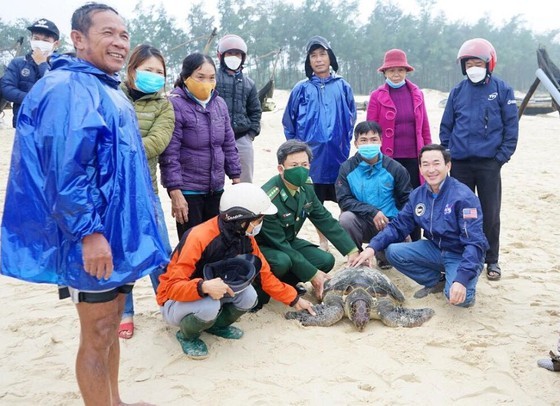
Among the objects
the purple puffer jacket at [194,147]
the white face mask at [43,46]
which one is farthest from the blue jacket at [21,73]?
the purple puffer jacket at [194,147]

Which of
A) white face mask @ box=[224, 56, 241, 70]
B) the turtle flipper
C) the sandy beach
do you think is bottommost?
the sandy beach

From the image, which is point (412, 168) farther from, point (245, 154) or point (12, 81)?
point (12, 81)

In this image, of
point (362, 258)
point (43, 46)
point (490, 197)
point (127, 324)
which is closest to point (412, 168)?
point (490, 197)

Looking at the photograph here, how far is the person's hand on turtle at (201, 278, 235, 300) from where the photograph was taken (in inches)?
95.0

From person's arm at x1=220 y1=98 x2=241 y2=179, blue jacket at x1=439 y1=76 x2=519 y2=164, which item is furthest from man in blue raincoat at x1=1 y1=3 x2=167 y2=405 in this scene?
blue jacket at x1=439 y1=76 x2=519 y2=164

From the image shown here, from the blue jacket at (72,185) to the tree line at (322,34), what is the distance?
36972 millimetres

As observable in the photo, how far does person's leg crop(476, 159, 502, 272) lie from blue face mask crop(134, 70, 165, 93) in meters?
2.50

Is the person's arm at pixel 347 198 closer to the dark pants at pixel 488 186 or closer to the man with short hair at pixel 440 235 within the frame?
the man with short hair at pixel 440 235

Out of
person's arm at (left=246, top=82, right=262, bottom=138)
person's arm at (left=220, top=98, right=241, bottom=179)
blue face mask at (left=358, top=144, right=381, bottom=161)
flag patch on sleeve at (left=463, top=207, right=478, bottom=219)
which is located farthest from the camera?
person's arm at (left=246, top=82, right=262, bottom=138)

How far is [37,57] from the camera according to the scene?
185 inches

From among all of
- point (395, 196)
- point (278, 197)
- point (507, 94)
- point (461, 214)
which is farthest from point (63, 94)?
point (507, 94)

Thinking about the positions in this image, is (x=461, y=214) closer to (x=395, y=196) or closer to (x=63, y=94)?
(x=395, y=196)

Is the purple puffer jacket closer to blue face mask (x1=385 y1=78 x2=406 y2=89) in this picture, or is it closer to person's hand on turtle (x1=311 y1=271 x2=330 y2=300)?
person's hand on turtle (x1=311 y1=271 x2=330 y2=300)

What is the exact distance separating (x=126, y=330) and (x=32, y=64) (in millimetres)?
3384
